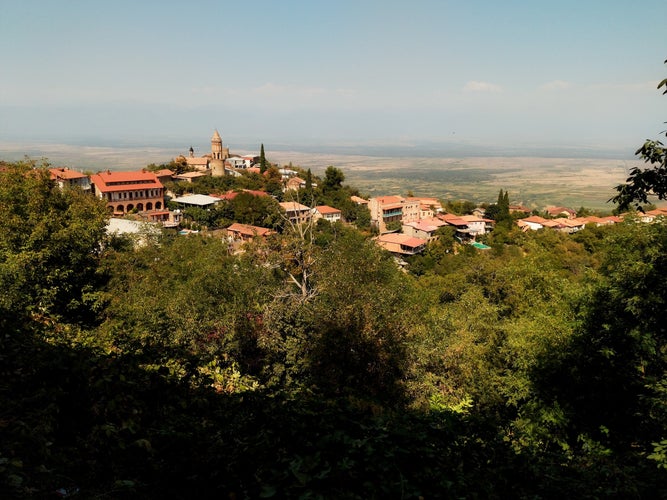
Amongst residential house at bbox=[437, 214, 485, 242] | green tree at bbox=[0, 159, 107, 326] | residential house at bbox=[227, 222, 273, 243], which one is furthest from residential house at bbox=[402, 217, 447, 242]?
green tree at bbox=[0, 159, 107, 326]

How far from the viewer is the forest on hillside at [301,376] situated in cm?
376

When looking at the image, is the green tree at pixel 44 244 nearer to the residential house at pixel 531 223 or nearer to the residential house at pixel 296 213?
the residential house at pixel 296 213

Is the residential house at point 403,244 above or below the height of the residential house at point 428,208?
below

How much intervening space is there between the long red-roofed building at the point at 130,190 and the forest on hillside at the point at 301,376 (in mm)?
Answer: 42590

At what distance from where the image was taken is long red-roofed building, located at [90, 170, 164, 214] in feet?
186

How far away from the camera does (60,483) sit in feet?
11.1

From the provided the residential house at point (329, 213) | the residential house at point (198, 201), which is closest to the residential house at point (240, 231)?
the residential house at point (198, 201)

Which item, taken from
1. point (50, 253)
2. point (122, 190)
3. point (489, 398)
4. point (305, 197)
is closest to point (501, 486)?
point (489, 398)

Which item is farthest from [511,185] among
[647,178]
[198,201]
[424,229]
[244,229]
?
[647,178]

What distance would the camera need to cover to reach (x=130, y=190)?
57375 millimetres

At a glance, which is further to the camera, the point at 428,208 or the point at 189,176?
the point at 428,208

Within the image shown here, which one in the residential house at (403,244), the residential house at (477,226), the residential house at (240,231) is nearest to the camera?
the residential house at (240,231)

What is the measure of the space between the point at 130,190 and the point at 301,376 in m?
55.5

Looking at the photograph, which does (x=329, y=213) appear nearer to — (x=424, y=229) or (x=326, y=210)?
(x=326, y=210)
